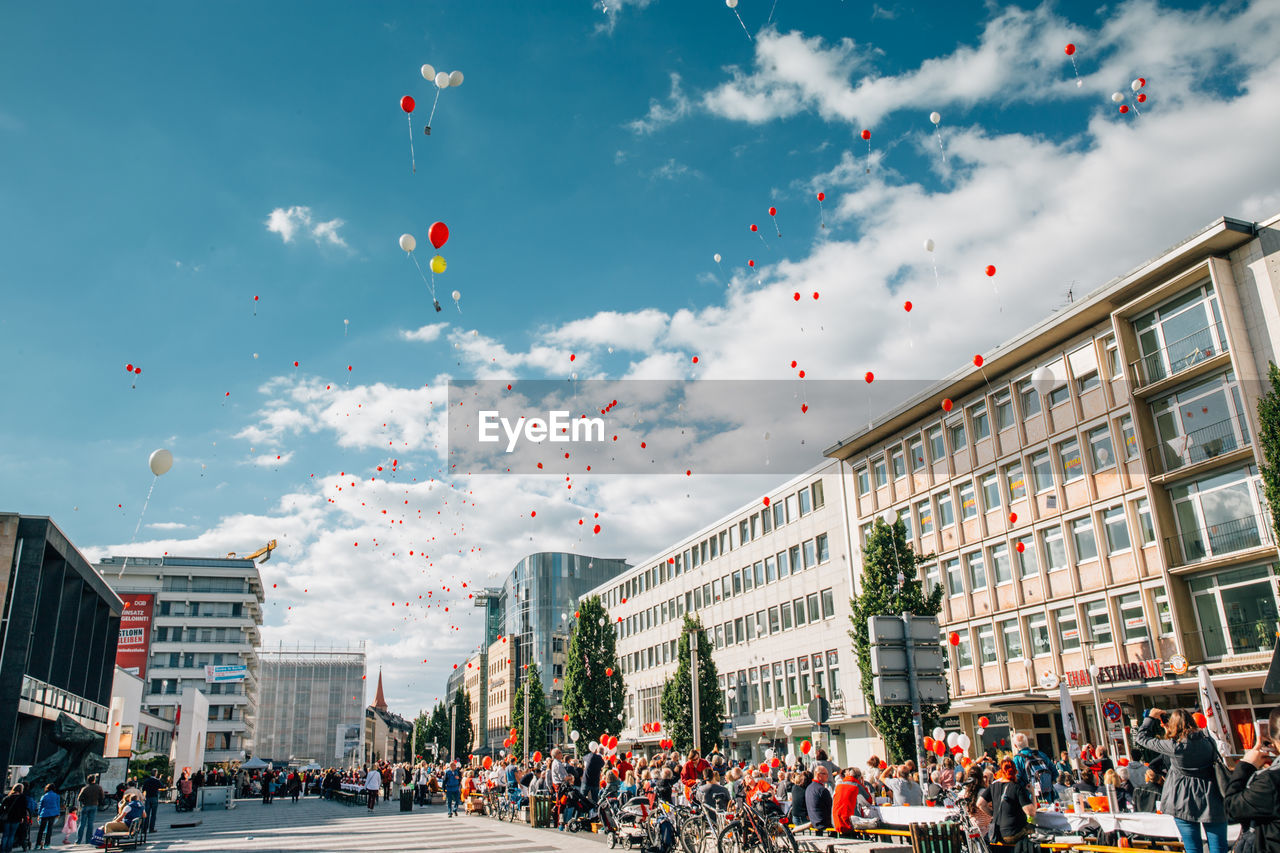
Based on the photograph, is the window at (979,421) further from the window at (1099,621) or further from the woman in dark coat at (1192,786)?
the woman in dark coat at (1192,786)

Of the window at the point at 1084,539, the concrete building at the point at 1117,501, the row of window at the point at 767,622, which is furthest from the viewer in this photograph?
the row of window at the point at 767,622

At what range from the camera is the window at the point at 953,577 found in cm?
3822

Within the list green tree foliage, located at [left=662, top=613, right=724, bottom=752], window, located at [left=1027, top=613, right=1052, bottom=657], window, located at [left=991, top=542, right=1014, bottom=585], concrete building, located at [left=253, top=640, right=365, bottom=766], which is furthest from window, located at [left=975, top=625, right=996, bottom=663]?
concrete building, located at [left=253, top=640, right=365, bottom=766]

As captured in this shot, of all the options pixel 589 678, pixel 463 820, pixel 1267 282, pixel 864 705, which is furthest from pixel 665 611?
pixel 1267 282

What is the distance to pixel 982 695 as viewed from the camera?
118 feet

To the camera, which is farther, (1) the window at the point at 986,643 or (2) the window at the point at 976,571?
(2) the window at the point at 976,571

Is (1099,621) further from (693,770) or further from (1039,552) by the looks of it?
(693,770)

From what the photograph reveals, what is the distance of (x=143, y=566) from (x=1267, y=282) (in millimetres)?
102248

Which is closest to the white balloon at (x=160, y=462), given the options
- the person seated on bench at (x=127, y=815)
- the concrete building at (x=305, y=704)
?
the person seated on bench at (x=127, y=815)

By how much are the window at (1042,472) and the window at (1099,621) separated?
4.67 meters

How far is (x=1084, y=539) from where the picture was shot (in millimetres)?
32375

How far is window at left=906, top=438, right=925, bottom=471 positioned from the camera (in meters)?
41.3

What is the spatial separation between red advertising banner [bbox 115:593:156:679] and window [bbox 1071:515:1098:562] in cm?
5460

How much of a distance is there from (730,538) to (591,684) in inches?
517
